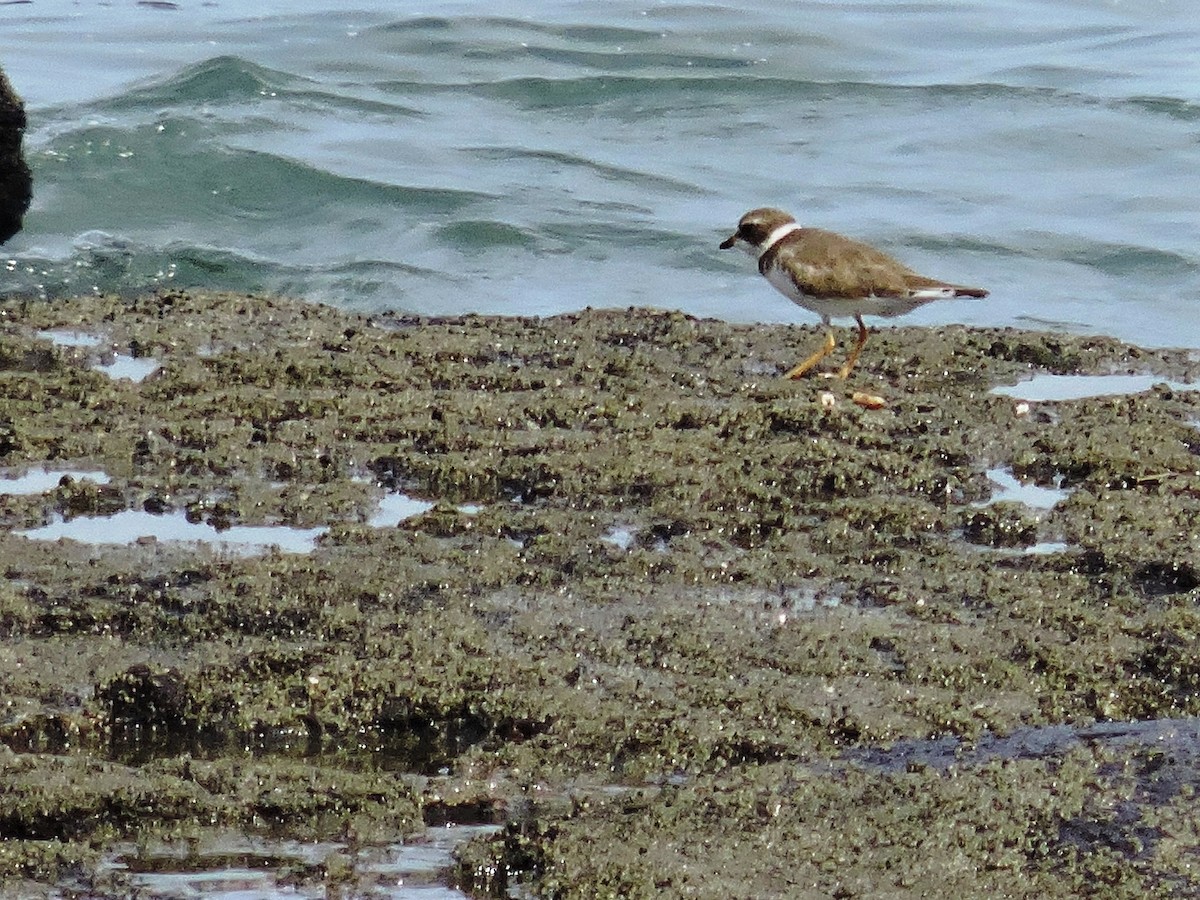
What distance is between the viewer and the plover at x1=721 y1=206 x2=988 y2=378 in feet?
22.7

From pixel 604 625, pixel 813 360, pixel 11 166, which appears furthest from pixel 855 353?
pixel 11 166

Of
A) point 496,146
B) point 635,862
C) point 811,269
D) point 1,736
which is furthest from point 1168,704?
point 496,146

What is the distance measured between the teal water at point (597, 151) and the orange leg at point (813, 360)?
6.77ft

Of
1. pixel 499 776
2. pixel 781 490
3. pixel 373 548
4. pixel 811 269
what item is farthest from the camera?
pixel 811 269

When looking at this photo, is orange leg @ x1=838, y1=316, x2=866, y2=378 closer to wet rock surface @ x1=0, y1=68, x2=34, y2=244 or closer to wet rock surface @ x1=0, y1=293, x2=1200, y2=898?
wet rock surface @ x1=0, y1=293, x2=1200, y2=898

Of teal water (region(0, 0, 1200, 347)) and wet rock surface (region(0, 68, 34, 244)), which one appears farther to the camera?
teal water (region(0, 0, 1200, 347))

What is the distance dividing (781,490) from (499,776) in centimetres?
184

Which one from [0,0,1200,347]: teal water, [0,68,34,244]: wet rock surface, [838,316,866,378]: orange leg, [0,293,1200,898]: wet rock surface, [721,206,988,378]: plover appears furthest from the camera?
[0,0,1200,347]: teal water

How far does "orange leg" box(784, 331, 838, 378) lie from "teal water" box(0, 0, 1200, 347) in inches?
81.2

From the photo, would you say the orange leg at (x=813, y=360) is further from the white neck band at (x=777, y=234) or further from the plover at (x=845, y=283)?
the white neck band at (x=777, y=234)

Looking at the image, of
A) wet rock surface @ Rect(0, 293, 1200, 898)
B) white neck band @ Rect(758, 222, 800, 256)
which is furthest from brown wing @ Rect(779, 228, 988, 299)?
wet rock surface @ Rect(0, 293, 1200, 898)

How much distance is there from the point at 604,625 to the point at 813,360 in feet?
8.60

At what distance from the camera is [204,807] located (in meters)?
3.45

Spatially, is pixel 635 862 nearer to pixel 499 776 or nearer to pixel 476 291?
pixel 499 776
